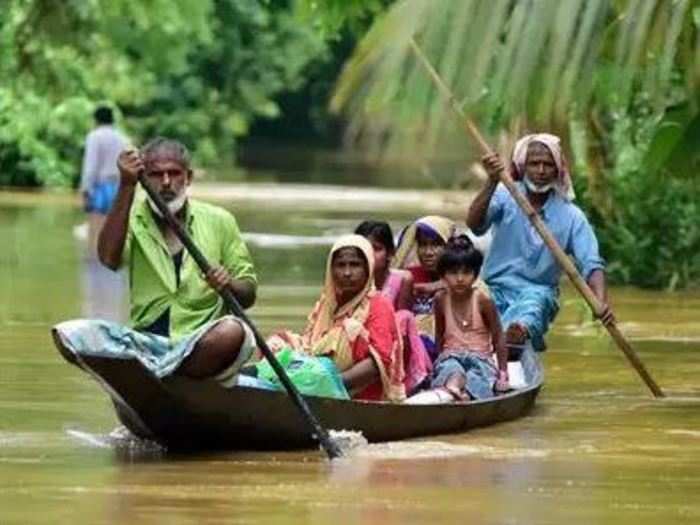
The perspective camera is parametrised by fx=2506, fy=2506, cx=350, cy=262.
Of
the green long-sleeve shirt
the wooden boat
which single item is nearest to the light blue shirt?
the wooden boat

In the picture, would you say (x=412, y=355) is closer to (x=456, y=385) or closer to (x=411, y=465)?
(x=456, y=385)

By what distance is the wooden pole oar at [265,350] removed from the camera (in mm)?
10664

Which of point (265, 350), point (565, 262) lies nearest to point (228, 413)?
point (265, 350)

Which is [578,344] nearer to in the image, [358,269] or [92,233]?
[358,269]

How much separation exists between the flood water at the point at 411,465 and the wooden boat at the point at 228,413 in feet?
0.28

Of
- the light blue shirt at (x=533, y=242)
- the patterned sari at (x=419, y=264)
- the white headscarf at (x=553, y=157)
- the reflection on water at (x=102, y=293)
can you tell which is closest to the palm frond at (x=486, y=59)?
the patterned sari at (x=419, y=264)

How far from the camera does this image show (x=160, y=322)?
37.1 ft

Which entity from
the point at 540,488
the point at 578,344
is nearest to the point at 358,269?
the point at 540,488

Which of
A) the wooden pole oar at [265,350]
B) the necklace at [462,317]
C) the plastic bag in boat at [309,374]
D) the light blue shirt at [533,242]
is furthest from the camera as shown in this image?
the light blue shirt at [533,242]

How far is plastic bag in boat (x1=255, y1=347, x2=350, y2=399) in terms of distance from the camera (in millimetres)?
11234

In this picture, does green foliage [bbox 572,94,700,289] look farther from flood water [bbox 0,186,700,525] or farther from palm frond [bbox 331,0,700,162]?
palm frond [bbox 331,0,700,162]

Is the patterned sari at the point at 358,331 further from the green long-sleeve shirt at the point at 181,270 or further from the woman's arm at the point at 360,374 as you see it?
the green long-sleeve shirt at the point at 181,270

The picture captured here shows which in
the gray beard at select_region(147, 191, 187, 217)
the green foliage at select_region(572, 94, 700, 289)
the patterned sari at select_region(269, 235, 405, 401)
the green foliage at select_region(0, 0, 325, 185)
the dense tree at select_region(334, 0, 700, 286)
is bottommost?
the green foliage at select_region(0, 0, 325, 185)

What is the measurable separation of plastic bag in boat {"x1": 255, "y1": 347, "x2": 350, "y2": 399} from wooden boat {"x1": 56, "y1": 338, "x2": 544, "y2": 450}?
24 cm
